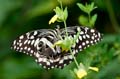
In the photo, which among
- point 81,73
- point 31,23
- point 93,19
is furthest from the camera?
point 31,23

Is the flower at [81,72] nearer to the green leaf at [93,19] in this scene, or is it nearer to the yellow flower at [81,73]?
the yellow flower at [81,73]

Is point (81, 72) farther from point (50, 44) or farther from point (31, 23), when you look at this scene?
point (31, 23)

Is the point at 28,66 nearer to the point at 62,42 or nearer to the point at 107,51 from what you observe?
the point at 107,51

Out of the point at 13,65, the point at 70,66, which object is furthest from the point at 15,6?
the point at 70,66

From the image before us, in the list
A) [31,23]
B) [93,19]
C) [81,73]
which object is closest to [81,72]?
[81,73]

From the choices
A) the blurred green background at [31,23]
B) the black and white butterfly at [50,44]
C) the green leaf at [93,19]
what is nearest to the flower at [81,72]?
the black and white butterfly at [50,44]

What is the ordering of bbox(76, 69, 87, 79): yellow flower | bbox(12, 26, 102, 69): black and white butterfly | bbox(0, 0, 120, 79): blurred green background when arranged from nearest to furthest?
bbox(76, 69, 87, 79): yellow flower, bbox(12, 26, 102, 69): black and white butterfly, bbox(0, 0, 120, 79): blurred green background

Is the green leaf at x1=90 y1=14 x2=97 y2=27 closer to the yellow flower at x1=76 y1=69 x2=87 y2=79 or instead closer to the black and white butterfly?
the black and white butterfly

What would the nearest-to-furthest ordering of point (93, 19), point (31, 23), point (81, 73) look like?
point (81, 73)
point (93, 19)
point (31, 23)

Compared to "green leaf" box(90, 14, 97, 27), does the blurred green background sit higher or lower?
higher

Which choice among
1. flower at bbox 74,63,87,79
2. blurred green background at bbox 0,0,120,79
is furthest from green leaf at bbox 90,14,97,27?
flower at bbox 74,63,87,79
